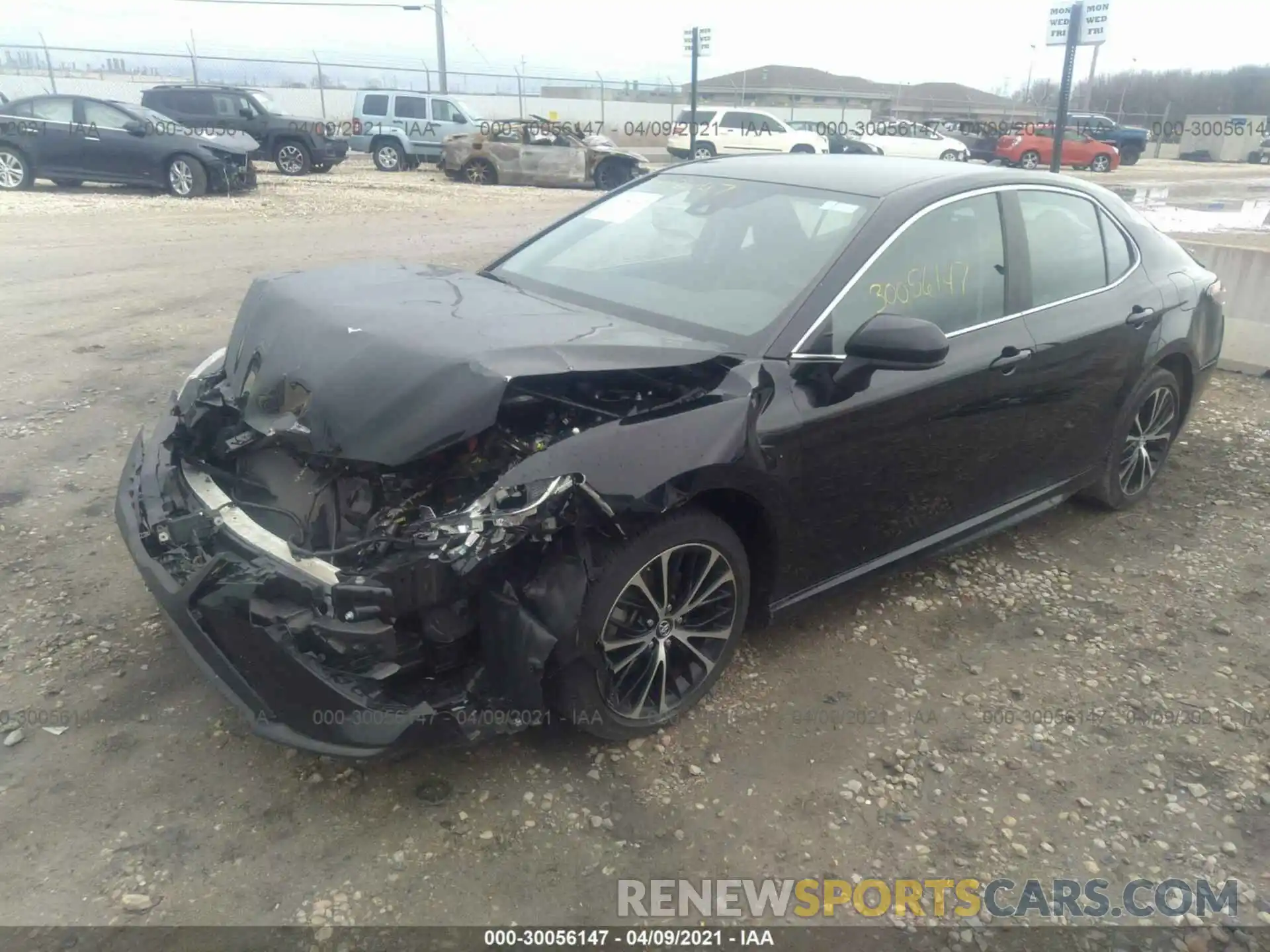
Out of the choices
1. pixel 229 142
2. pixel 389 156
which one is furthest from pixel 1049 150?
pixel 229 142

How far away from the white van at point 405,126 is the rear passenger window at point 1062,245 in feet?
66.3

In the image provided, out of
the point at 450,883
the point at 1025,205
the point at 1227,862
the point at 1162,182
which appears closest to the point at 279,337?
the point at 450,883

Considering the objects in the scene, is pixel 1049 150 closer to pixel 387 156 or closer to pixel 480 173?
pixel 480 173

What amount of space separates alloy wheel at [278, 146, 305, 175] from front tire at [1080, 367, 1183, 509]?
1860cm

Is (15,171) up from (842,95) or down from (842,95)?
down

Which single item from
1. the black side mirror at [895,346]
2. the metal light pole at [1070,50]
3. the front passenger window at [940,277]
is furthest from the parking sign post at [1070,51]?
the black side mirror at [895,346]

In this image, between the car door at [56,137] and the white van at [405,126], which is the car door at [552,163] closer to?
the white van at [405,126]

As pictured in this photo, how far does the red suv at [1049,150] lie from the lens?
97.3 ft

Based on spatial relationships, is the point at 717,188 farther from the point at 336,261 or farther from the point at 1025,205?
the point at 336,261

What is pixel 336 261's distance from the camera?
982 cm

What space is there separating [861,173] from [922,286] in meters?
Result: 0.62

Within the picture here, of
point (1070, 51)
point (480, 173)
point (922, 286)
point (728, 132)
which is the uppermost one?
point (1070, 51)

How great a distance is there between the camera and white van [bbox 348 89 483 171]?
2253cm

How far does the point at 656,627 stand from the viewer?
9.68 feet
